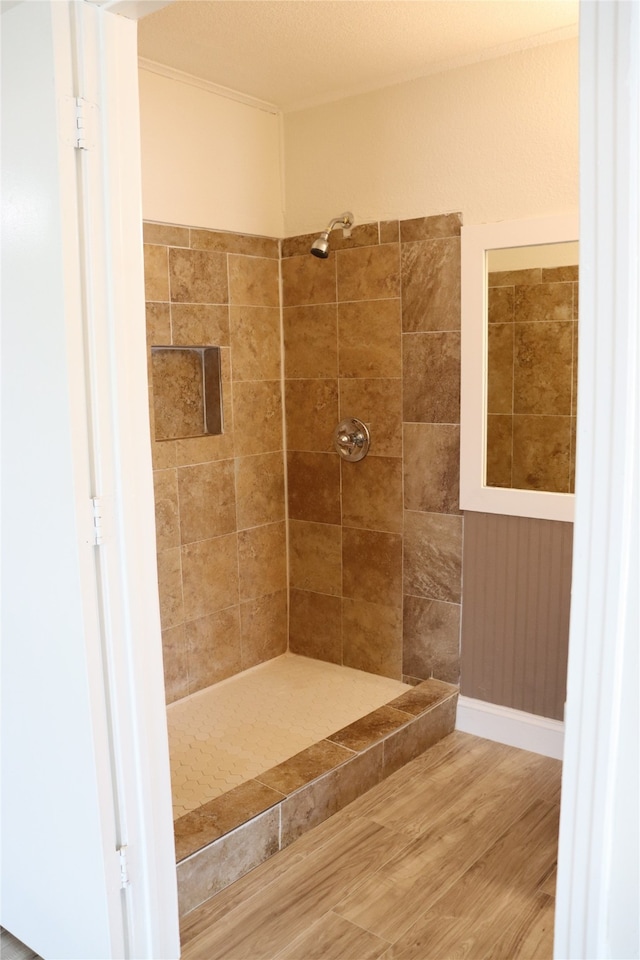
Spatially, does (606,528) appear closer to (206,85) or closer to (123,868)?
(123,868)

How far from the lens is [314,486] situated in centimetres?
381

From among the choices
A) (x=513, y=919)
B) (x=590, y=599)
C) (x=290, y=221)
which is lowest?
(x=513, y=919)

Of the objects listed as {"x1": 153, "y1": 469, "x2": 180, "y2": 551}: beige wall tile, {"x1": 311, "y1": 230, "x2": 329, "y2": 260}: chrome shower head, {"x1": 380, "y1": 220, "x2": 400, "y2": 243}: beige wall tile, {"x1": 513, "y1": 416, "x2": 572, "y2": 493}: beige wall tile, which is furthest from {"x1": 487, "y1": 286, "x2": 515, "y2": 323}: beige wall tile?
{"x1": 153, "y1": 469, "x2": 180, "y2": 551}: beige wall tile

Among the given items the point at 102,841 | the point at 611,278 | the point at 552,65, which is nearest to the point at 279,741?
the point at 102,841

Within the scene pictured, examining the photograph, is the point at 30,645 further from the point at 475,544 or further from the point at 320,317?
the point at 320,317

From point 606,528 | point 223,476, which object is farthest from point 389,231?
point 606,528

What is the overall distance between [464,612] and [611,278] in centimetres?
247

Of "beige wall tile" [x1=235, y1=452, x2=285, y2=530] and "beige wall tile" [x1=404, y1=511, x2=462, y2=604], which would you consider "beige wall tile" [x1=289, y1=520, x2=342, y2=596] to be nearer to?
"beige wall tile" [x1=235, y1=452, x2=285, y2=530]

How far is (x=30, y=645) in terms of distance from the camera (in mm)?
1972

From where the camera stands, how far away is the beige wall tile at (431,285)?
321 cm

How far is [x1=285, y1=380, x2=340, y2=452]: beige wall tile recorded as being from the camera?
145 inches

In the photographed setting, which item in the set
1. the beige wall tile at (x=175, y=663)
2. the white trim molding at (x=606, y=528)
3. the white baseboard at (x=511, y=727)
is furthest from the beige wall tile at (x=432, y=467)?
the white trim molding at (x=606, y=528)

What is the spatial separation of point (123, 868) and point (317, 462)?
2.17m

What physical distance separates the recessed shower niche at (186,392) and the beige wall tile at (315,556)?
0.68 metres
